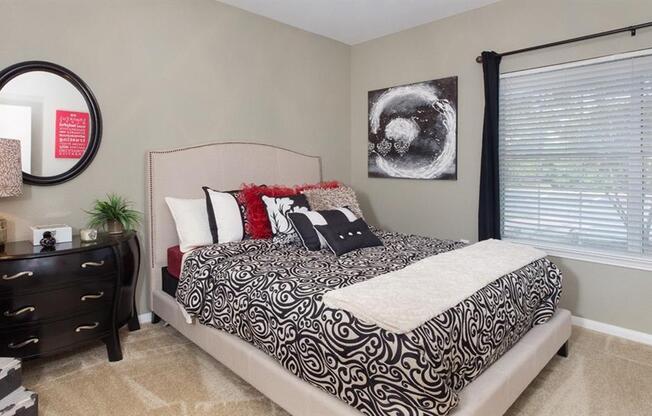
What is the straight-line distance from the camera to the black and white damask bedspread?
140 cm

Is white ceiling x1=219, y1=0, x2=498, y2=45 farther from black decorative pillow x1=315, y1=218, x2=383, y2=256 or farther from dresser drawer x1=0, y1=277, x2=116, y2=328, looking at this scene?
dresser drawer x1=0, y1=277, x2=116, y2=328

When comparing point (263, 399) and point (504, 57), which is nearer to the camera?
point (263, 399)

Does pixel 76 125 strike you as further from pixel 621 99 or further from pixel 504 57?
pixel 621 99

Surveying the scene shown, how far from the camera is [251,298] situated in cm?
201

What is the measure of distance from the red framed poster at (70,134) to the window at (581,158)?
3180 millimetres

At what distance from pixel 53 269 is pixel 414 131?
10.1 ft

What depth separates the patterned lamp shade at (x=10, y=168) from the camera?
2.13 metres

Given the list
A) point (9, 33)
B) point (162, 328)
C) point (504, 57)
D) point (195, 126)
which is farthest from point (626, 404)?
point (9, 33)

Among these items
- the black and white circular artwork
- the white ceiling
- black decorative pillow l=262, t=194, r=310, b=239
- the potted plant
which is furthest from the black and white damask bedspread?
the white ceiling

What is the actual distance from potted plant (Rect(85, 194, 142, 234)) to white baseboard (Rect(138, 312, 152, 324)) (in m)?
0.69

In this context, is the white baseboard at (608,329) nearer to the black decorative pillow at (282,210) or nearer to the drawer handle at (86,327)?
the drawer handle at (86,327)

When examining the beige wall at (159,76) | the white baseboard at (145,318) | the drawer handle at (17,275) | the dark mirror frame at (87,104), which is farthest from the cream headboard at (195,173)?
the drawer handle at (17,275)

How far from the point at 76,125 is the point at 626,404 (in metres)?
3.60

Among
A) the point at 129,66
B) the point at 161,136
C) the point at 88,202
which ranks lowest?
the point at 88,202
